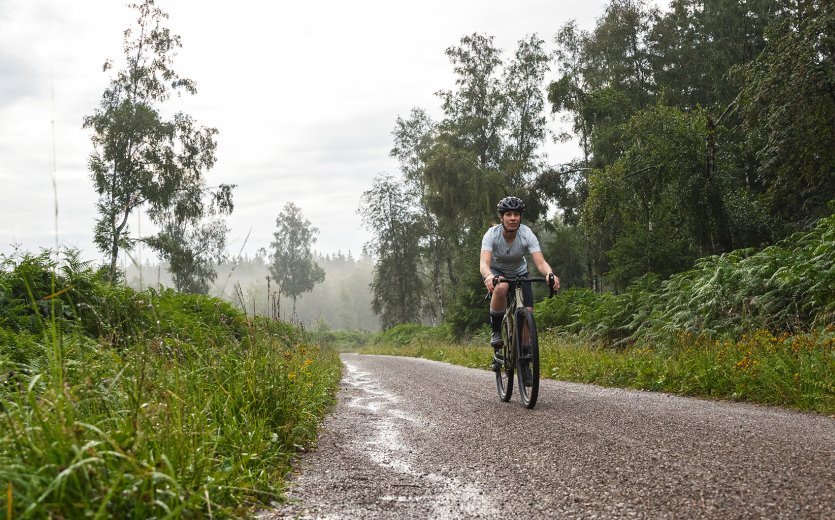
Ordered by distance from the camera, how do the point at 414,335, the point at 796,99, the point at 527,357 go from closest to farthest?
1. the point at 527,357
2. the point at 796,99
3. the point at 414,335

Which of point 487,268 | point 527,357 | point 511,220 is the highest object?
point 511,220

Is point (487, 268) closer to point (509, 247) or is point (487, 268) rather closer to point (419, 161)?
point (509, 247)

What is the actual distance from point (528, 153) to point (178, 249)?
65.7 feet

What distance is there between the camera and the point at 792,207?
17.2 metres

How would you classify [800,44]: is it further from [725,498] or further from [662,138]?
[725,498]

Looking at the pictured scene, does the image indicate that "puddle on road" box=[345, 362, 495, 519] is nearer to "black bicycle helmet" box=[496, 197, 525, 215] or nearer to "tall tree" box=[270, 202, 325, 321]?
"black bicycle helmet" box=[496, 197, 525, 215]

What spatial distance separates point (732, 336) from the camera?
859 centimetres

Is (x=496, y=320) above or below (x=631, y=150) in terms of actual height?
below

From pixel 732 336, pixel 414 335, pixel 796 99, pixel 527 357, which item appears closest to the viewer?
pixel 527 357

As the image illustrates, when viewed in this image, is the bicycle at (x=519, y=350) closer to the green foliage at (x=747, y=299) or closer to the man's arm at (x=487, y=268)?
the man's arm at (x=487, y=268)

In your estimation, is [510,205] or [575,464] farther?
[510,205]

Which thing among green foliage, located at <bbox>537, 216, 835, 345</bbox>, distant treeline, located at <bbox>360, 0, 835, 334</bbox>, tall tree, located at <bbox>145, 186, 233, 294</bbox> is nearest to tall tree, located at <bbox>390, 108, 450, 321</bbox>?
distant treeline, located at <bbox>360, 0, 835, 334</bbox>

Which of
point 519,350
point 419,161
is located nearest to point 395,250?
point 419,161

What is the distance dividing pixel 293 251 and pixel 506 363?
69096 mm
